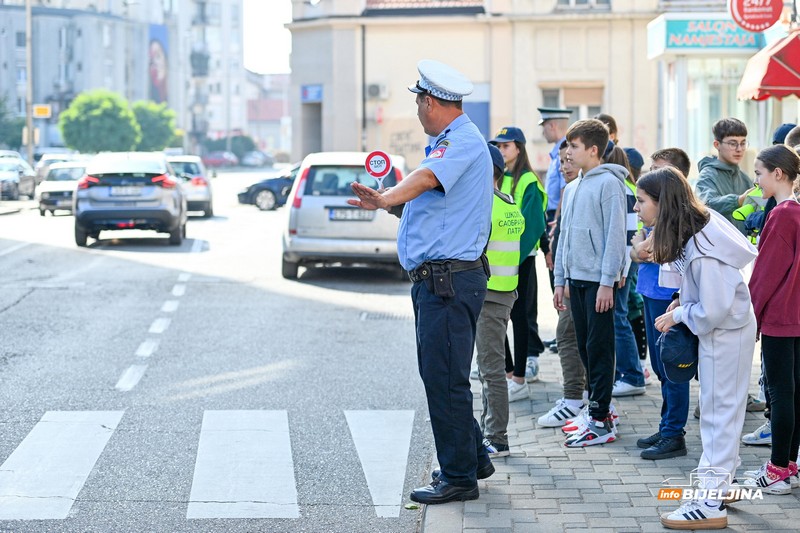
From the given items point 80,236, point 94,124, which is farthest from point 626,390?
point 94,124

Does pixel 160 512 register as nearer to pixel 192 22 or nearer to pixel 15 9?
pixel 15 9

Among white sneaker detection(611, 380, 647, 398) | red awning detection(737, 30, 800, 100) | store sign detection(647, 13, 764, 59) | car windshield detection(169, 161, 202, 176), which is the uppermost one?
store sign detection(647, 13, 764, 59)

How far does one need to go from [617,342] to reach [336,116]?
35568mm

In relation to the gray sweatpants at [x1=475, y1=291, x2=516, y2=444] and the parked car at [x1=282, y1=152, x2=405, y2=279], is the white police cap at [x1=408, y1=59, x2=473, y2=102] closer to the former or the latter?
the gray sweatpants at [x1=475, y1=291, x2=516, y2=444]

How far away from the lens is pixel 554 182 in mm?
10492

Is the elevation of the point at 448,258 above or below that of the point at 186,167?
below

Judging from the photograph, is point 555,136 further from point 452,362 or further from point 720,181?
point 452,362

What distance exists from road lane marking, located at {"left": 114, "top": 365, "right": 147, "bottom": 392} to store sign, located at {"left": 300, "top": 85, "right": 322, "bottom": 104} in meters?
34.5

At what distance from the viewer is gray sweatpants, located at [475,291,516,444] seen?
6922 mm

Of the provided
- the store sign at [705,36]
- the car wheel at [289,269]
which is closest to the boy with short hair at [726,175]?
the car wheel at [289,269]

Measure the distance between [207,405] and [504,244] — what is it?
9.02ft

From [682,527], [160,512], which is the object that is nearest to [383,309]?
[160,512]

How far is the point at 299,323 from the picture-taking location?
13.1 m

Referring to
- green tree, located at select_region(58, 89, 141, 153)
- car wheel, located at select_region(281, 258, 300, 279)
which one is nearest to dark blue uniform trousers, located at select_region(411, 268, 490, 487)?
car wheel, located at select_region(281, 258, 300, 279)
